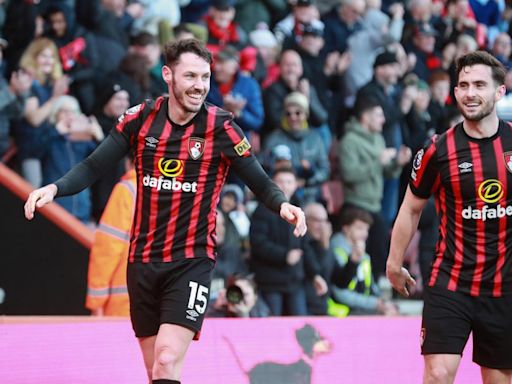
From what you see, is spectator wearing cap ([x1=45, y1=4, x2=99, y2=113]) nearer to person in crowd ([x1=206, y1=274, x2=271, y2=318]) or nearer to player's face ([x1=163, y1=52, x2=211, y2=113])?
person in crowd ([x1=206, y1=274, x2=271, y2=318])

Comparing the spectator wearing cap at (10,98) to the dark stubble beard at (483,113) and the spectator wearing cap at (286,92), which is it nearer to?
the spectator wearing cap at (286,92)

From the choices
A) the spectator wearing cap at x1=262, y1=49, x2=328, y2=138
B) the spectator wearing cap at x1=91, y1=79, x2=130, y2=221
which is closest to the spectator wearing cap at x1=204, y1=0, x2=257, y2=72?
the spectator wearing cap at x1=262, y1=49, x2=328, y2=138

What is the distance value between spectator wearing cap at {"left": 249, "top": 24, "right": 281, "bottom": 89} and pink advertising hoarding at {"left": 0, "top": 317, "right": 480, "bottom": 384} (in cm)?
477

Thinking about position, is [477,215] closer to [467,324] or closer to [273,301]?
[467,324]

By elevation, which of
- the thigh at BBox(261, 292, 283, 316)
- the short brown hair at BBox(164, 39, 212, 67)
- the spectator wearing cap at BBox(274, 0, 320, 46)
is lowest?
the thigh at BBox(261, 292, 283, 316)

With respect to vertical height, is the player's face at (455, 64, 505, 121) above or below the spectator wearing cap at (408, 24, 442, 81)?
below

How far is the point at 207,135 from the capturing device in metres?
6.61

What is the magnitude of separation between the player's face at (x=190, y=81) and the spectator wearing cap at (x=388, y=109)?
631 centimetres

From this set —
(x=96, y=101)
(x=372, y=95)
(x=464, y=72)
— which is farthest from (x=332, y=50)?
(x=464, y=72)

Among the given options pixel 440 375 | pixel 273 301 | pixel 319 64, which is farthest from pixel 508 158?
pixel 319 64

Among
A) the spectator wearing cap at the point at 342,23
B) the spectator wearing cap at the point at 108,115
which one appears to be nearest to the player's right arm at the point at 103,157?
the spectator wearing cap at the point at 108,115

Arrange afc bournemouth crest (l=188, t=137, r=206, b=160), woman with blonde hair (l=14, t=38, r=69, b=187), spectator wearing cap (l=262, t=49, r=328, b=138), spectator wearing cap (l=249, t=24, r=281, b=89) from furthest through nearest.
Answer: spectator wearing cap (l=249, t=24, r=281, b=89) → spectator wearing cap (l=262, t=49, r=328, b=138) → woman with blonde hair (l=14, t=38, r=69, b=187) → afc bournemouth crest (l=188, t=137, r=206, b=160)

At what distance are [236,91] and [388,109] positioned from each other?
213 centimetres

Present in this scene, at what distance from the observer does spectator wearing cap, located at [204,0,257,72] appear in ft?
40.2
